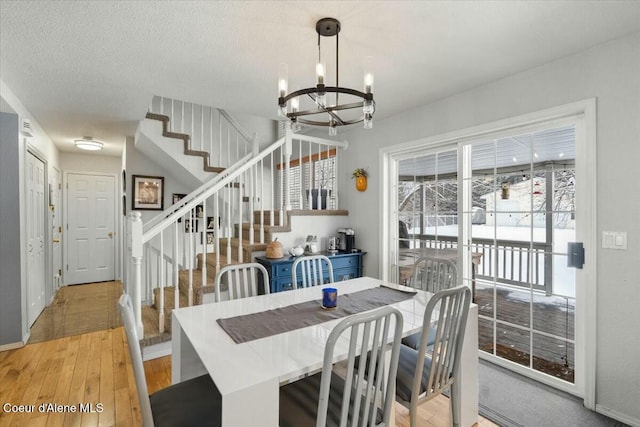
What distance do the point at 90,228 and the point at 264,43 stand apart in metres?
5.54

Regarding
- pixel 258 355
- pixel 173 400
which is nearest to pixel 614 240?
pixel 258 355

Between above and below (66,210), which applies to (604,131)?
above

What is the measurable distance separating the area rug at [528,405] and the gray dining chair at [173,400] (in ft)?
5.85

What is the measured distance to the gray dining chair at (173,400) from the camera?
116cm

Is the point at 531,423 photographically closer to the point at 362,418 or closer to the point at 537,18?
the point at 362,418

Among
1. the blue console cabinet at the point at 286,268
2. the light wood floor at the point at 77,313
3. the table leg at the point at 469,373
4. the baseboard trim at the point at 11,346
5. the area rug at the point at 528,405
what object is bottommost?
the area rug at the point at 528,405

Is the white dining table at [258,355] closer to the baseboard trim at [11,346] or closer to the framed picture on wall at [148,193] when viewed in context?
the baseboard trim at [11,346]

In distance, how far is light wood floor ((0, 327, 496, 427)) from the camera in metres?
2.03

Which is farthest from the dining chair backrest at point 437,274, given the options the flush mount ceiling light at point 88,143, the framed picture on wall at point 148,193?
the flush mount ceiling light at point 88,143

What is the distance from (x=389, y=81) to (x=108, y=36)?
6.86 ft

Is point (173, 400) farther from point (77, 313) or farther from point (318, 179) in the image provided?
point (77, 313)

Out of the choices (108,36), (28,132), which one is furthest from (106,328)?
(108,36)

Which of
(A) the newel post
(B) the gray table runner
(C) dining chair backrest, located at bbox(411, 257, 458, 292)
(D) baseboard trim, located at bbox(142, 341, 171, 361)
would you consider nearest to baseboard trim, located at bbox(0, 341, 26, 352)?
(D) baseboard trim, located at bbox(142, 341, 171, 361)

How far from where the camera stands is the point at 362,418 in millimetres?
1257
